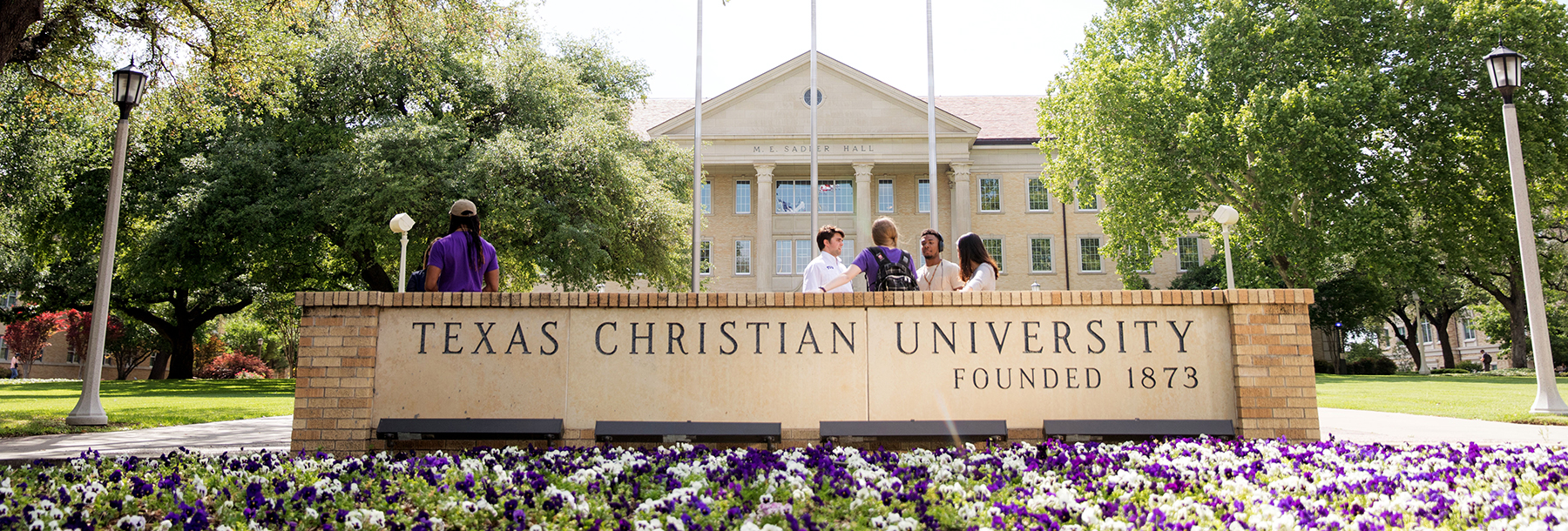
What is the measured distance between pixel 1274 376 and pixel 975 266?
8.07 ft

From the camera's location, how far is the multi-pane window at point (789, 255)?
46.7 metres

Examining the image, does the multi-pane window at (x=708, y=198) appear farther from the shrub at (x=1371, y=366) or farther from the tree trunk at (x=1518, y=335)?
the tree trunk at (x=1518, y=335)

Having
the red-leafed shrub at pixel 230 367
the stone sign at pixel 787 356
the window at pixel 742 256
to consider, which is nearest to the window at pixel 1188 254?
the window at pixel 742 256

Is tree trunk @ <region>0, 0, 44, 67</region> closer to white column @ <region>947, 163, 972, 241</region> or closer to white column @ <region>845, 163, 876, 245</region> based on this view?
white column @ <region>845, 163, 876, 245</region>

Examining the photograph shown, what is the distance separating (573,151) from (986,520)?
20221mm

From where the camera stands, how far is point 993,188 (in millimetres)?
48219

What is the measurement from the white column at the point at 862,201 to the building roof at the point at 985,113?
6.57 m

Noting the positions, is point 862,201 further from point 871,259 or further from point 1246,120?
point 871,259

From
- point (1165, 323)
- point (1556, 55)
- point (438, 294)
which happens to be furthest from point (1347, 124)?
point (438, 294)

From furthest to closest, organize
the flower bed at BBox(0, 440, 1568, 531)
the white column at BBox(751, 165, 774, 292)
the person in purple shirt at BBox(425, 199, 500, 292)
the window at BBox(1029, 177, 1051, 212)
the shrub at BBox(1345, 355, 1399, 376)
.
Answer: the window at BBox(1029, 177, 1051, 212) → the white column at BBox(751, 165, 774, 292) → the shrub at BBox(1345, 355, 1399, 376) → the person in purple shirt at BBox(425, 199, 500, 292) → the flower bed at BBox(0, 440, 1568, 531)

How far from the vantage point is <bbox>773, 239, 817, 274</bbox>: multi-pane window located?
46.7 metres

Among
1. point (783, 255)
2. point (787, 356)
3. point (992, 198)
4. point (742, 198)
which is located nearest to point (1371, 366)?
point (992, 198)

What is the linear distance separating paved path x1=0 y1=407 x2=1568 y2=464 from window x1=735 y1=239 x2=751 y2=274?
34.5m

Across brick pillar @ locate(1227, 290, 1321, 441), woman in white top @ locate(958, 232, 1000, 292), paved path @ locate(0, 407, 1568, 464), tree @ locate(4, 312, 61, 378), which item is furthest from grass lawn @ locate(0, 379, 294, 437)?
tree @ locate(4, 312, 61, 378)
